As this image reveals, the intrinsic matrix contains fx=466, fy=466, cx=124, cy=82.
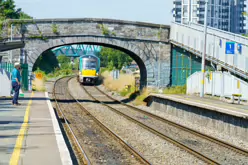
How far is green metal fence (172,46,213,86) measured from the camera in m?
34.3

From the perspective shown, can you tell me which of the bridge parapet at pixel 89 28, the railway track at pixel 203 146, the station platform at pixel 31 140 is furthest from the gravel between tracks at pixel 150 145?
the bridge parapet at pixel 89 28

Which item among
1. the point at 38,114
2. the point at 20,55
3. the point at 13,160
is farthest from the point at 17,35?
the point at 13,160

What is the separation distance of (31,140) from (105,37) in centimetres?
2432

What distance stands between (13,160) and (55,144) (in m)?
2.08

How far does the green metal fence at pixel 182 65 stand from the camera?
112 feet

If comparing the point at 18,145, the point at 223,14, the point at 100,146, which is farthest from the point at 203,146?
the point at 223,14

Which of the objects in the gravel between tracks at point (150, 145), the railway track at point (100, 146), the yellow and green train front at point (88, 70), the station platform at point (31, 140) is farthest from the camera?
the yellow and green train front at point (88, 70)

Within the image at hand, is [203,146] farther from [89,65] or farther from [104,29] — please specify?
[89,65]

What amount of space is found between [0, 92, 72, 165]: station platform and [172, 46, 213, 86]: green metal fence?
1878cm

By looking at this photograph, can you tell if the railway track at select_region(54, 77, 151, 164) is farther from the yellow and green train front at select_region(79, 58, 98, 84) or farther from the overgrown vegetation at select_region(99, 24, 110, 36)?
the yellow and green train front at select_region(79, 58, 98, 84)

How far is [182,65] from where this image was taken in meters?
35.2

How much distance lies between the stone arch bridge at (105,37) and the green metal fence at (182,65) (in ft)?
1.53

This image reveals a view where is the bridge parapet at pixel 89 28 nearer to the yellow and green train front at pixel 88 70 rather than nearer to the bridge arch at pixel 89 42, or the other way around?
the bridge arch at pixel 89 42

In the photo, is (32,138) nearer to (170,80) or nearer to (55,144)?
(55,144)
